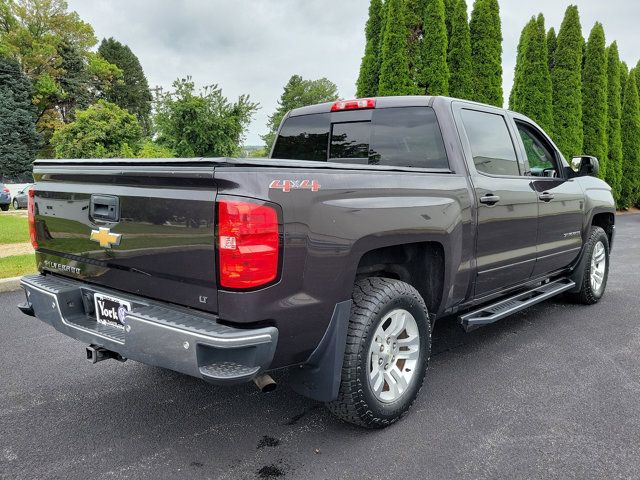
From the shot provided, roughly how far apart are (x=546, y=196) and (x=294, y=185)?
2.80m

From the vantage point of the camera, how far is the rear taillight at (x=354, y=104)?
357 cm

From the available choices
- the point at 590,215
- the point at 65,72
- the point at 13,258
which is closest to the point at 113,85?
the point at 65,72

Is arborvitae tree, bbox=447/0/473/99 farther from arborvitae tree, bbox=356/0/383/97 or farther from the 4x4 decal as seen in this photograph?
the 4x4 decal

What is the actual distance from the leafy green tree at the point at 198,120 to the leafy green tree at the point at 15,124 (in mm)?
33039

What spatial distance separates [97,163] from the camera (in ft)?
8.55

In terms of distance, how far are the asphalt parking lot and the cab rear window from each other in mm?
1571

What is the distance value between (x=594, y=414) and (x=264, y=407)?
6.45ft

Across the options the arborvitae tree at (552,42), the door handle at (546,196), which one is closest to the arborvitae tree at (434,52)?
the arborvitae tree at (552,42)

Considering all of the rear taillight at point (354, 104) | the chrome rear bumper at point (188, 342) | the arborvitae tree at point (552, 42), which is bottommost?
the chrome rear bumper at point (188, 342)

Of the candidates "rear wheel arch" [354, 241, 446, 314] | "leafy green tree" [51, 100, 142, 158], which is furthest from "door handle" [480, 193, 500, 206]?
"leafy green tree" [51, 100, 142, 158]

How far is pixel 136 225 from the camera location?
92.0 inches

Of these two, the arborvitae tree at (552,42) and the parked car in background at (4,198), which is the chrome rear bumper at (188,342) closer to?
the arborvitae tree at (552,42)

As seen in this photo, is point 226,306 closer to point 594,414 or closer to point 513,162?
point 594,414

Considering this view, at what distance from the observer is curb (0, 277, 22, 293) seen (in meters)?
5.68
